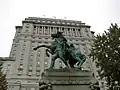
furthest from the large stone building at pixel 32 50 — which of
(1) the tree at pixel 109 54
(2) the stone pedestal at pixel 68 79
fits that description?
(2) the stone pedestal at pixel 68 79

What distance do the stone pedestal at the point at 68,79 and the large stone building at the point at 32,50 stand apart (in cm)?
3310

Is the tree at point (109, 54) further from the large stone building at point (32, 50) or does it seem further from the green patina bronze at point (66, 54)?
the large stone building at point (32, 50)

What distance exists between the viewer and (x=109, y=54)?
16.6m

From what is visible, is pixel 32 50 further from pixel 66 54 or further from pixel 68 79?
pixel 68 79

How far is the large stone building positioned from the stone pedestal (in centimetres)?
3310

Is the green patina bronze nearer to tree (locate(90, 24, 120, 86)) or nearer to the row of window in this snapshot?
tree (locate(90, 24, 120, 86))

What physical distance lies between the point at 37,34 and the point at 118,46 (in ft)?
160

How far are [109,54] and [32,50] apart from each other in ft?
138

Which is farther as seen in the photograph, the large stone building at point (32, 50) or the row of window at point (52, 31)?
the row of window at point (52, 31)

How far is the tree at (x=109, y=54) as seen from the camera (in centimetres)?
1614

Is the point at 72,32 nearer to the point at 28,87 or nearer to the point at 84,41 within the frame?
the point at 84,41

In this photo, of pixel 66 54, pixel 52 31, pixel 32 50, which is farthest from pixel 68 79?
pixel 52 31

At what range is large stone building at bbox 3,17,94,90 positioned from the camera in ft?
153

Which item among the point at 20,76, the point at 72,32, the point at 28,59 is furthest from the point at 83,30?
the point at 20,76
